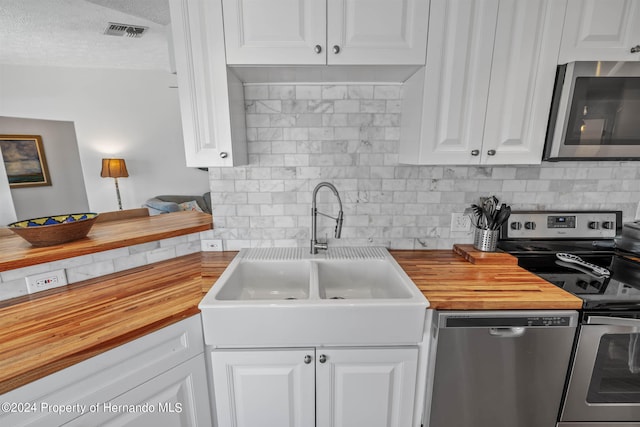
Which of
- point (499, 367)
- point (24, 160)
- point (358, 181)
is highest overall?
point (24, 160)

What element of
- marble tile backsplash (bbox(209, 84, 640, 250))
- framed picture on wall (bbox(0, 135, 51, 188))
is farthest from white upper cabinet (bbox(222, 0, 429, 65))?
framed picture on wall (bbox(0, 135, 51, 188))

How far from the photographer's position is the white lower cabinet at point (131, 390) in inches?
29.4

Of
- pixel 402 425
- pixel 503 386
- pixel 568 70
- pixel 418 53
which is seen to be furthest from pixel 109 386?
pixel 568 70

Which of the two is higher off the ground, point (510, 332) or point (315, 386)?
point (510, 332)

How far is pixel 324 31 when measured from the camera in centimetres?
111

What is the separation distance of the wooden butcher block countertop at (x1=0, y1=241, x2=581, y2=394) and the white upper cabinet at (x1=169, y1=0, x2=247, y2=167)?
1.88 ft


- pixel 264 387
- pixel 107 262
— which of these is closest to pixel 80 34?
pixel 107 262

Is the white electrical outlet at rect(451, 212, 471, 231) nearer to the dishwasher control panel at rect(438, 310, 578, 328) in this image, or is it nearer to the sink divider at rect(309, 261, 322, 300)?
the dishwasher control panel at rect(438, 310, 578, 328)

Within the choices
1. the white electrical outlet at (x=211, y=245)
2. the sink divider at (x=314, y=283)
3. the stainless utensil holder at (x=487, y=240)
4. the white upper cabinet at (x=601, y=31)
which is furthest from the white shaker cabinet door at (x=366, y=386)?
the white upper cabinet at (x=601, y=31)

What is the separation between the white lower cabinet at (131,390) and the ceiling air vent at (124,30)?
2.73 m

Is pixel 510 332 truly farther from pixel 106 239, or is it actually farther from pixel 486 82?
pixel 106 239

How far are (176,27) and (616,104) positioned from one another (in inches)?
75.5

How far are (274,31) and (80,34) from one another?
277 cm

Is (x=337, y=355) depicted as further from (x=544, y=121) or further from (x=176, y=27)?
(x=176, y=27)
